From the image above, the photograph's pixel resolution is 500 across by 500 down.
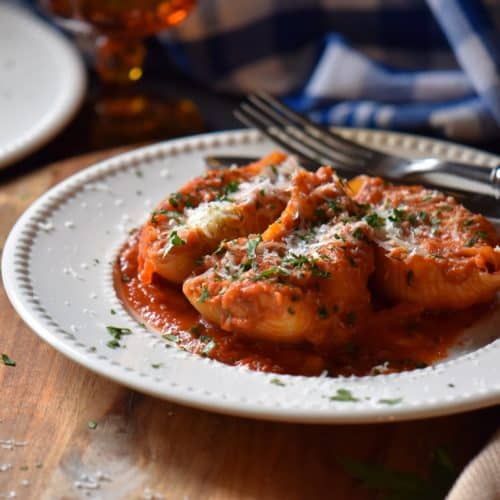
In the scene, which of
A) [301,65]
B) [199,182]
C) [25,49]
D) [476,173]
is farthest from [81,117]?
[476,173]

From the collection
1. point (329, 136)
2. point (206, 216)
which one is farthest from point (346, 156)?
point (206, 216)

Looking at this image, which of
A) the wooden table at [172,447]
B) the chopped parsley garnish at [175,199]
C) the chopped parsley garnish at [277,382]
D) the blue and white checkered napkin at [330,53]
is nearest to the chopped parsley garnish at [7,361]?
the wooden table at [172,447]

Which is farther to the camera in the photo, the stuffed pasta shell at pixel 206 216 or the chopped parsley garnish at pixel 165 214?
the chopped parsley garnish at pixel 165 214

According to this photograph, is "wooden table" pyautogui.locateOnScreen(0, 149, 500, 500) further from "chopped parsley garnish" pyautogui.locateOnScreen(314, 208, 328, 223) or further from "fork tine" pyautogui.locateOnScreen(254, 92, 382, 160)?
"fork tine" pyautogui.locateOnScreen(254, 92, 382, 160)

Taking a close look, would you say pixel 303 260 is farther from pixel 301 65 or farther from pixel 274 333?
pixel 301 65

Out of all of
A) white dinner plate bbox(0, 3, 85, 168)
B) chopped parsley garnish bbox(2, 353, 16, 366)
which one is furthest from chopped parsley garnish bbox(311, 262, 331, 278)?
white dinner plate bbox(0, 3, 85, 168)

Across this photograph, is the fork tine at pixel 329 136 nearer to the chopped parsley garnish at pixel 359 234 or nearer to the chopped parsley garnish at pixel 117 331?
the chopped parsley garnish at pixel 359 234
